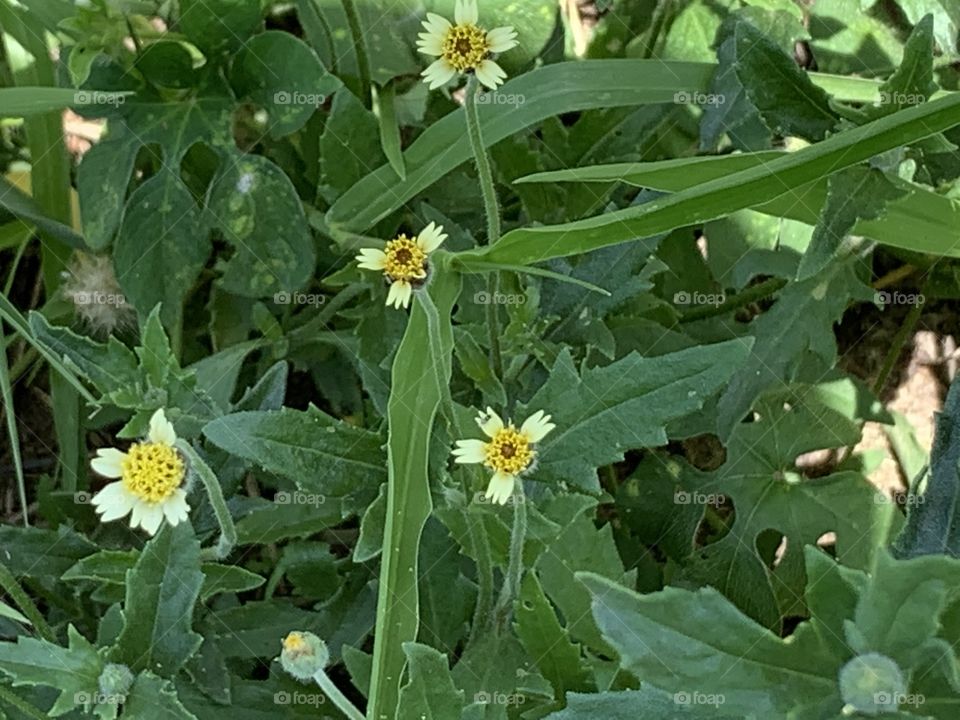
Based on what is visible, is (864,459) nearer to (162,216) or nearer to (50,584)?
(162,216)

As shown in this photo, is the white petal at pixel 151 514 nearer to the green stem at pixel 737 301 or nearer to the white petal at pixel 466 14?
the white petal at pixel 466 14

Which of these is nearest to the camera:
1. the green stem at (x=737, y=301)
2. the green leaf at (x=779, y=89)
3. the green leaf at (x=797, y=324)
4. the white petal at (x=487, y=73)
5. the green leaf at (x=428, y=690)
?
the green leaf at (x=428, y=690)

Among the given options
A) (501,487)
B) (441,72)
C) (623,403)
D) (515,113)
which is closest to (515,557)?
(501,487)

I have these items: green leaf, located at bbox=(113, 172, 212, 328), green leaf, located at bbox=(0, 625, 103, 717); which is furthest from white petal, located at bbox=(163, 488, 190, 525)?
green leaf, located at bbox=(113, 172, 212, 328)

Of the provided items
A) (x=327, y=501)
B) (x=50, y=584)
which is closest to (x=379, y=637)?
(x=327, y=501)

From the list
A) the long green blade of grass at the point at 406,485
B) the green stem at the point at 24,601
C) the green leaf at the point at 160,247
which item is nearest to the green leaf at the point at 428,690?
the long green blade of grass at the point at 406,485

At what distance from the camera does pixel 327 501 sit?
1.42 metres

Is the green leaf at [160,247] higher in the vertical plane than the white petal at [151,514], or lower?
higher

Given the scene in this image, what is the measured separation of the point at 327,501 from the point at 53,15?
814 millimetres

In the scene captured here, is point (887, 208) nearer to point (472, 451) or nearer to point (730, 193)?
point (730, 193)

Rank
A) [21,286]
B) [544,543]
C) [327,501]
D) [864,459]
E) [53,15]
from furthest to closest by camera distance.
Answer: [21,286] < [864,459] < [53,15] < [327,501] < [544,543]

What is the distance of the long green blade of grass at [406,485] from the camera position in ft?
3.57

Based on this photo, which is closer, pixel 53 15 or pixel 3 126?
pixel 53 15

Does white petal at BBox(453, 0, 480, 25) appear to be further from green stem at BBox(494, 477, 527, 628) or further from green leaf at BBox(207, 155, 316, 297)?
green stem at BBox(494, 477, 527, 628)
